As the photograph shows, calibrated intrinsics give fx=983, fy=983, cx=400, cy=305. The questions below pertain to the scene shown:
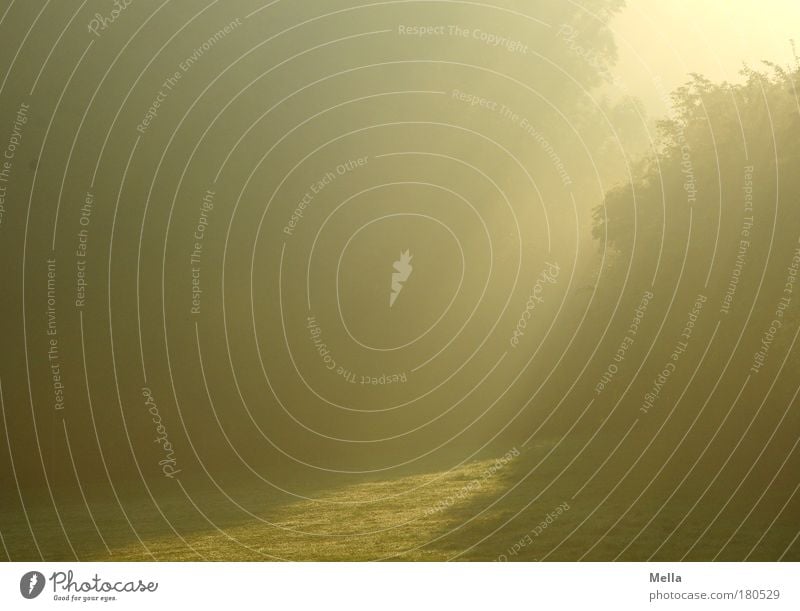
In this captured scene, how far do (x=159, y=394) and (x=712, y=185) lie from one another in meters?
6.03

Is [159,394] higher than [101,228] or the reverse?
the reverse

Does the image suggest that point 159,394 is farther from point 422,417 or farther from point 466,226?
point 466,226

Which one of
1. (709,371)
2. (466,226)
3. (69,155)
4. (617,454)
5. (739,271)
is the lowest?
(617,454)

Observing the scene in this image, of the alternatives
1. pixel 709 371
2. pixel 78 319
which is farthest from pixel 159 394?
pixel 709 371

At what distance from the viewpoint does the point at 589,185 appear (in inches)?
391

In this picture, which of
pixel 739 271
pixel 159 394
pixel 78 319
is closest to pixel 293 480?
pixel 159 394

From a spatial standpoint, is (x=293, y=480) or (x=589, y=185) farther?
(x=589, y=185)
